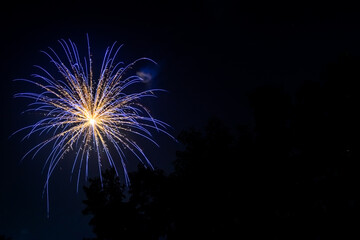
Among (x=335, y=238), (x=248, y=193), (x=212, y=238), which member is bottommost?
(x=335, y=238)

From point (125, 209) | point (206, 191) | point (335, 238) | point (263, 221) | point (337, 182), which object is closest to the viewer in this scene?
point (335, 238)

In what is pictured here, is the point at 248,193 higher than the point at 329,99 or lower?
lower

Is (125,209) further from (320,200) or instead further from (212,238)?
(320,200)

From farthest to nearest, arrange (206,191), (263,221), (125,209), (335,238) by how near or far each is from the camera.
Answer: (125,209)
(206,191)
(263,221)
(335,238)

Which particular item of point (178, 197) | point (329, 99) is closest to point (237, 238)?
point (178, 197)

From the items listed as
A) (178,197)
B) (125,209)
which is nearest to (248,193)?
(178,197)

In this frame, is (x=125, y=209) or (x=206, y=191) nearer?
(x=206, y=191)
